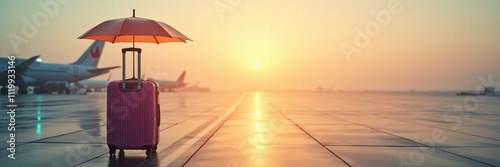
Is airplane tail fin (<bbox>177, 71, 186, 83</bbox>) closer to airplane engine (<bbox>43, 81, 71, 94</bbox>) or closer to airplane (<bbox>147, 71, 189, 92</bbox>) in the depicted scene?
airplane (<bbox>147, 71, 189, 92</bbox>)

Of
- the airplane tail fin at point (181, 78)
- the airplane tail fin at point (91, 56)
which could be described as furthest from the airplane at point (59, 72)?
the airplane tail fin at point (181, 78)

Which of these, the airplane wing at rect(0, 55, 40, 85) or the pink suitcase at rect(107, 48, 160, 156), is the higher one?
the airplane wing at rect(0, 55, 40, 85)

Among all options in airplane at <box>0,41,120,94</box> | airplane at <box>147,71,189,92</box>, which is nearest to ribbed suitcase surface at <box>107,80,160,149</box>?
airplane at <box>0,41,120,94</box>

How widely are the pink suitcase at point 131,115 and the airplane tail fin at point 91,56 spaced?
212 feet

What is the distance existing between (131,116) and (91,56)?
6506cm

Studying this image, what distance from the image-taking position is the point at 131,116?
28.7ft

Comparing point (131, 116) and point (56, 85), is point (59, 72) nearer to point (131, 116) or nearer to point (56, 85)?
point (56, 85)

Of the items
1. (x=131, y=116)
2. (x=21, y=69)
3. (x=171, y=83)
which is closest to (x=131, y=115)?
(x=131, y=116)

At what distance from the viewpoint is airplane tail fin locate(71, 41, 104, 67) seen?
6950 centimetres

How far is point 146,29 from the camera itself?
8.73 meters

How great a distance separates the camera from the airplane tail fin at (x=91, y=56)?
228ft

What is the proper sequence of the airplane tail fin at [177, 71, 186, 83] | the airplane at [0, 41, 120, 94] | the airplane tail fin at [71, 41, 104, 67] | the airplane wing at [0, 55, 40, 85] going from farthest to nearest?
the airplane tail fin at [177, 71, 186, 83]
the airplane tail fin at [71, 41, 104, 67]
the airplane at [0, 41, 120, 94]
the airplane wing at [0, 55, 40, 85]

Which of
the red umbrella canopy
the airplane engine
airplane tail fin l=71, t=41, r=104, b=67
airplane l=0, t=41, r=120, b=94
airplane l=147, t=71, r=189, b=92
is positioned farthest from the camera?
airplane l=147, t=71, r=189, b=92

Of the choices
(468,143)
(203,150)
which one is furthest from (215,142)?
(468,143)
